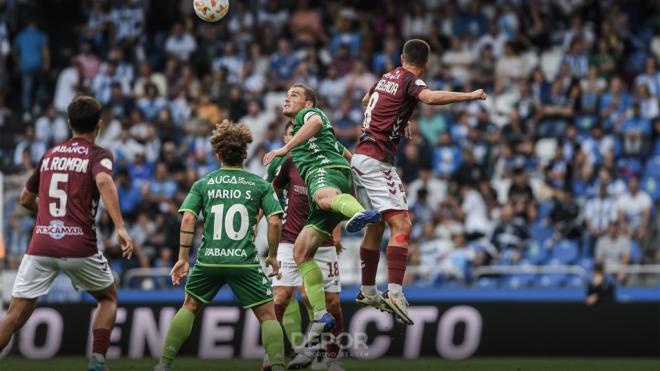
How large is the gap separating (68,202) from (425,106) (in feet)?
43.3

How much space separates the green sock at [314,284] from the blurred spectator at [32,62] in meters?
14.6

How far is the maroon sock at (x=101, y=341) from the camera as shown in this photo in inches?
435

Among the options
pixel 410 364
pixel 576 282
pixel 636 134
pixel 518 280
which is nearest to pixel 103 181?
pixel 410 364

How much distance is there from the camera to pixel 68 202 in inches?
431

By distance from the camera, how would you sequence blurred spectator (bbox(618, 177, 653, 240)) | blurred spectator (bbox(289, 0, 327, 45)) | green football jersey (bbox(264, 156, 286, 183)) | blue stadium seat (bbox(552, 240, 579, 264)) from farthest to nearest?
blurred spectator (bbox(289, 0, 327, 45))
blurred spectator (bbox(618, 177, 653, 240))
blue stadium seat (bbox(552, 240, 579, 264))
green football jersey (bbox(264, 156, 286, 183))

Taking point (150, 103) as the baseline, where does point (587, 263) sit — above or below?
below

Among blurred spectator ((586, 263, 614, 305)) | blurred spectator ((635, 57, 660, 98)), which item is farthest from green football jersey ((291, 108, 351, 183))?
blurred spectator ((635, 57, 660, 98))

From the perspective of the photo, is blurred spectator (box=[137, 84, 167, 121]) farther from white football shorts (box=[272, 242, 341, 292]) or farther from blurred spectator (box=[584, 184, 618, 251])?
white football shorts (box=[272, 242, 341, 292])

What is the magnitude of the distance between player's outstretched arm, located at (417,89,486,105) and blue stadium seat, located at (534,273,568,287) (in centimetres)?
837

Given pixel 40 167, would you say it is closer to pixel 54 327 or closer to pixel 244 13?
pixel 54 327

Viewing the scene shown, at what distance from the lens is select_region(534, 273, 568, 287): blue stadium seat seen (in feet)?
64.7

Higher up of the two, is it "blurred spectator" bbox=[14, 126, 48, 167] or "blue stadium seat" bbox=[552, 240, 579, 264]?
"blurred spectator" bbox=[14, 126, 48, 167]

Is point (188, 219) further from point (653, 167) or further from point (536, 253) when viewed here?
point (653, 167)

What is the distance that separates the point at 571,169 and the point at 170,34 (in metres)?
9.10
